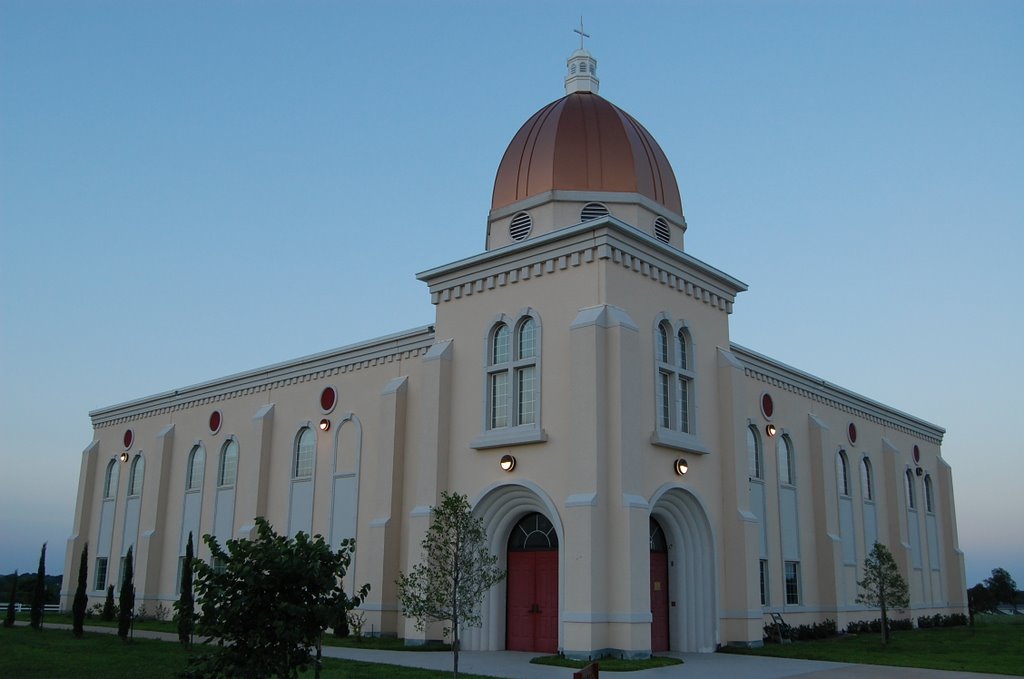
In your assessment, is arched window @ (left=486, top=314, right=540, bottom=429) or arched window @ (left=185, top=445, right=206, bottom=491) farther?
arched window @ (left=185, top=445, right=206, bottom=491)

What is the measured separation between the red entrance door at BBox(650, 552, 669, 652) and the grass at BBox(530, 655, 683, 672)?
93.0 inches

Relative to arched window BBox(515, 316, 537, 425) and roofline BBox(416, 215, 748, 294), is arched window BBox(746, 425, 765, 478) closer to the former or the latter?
roofline BBox(416, 215, 748, 294)

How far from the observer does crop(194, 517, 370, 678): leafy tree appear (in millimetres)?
9984

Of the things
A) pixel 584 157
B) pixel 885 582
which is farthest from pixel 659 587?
pixel 584 157

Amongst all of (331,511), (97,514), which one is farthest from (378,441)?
(97,514)

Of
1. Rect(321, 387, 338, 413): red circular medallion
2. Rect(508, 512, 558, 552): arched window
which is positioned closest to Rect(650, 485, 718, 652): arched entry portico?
Rect(508, 512, 558, 552): arched window

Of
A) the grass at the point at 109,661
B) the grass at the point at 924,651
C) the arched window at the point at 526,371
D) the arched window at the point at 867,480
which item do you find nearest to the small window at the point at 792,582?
the grass at the point at 924,651

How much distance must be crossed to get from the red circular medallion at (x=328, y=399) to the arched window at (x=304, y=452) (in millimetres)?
1082

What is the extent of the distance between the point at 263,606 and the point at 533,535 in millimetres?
12840

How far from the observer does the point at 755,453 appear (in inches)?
1144

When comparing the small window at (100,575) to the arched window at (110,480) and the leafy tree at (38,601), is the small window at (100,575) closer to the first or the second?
the arched window at (110,480)

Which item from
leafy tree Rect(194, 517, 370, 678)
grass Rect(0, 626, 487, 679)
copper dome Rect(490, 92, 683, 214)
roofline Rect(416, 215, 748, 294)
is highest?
copper dome Rect(490, 92, 683, 214)

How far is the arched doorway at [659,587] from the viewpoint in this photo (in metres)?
22.1

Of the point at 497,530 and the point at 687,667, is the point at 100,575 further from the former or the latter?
the point at 687,667
